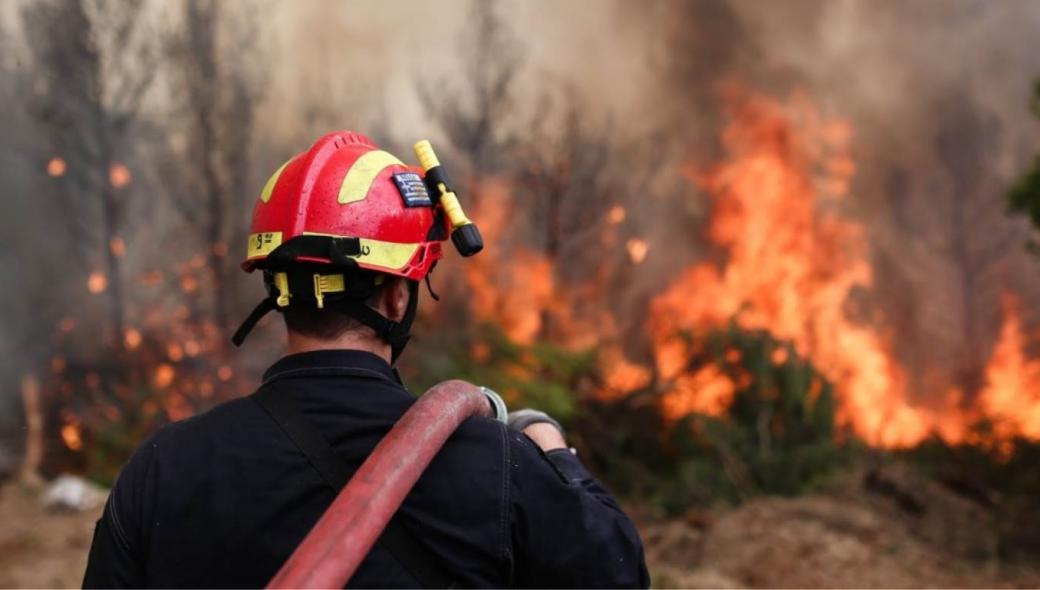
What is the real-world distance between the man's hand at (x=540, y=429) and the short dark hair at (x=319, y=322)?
0.50 meters

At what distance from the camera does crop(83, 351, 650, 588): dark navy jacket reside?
173cm

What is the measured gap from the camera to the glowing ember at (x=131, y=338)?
11733 millimetres

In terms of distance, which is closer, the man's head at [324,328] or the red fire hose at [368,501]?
the red fire hose at [368,501]

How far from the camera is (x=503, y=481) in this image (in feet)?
5.83

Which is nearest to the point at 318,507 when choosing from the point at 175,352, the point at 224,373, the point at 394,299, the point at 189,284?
the point at 394,299

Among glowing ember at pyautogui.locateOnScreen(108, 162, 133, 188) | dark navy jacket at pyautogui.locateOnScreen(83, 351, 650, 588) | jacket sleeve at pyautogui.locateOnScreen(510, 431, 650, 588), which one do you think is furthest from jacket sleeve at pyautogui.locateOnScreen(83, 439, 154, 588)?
glowing ember at pyautogui.locateOnScreen(108, 162, 133, 188)

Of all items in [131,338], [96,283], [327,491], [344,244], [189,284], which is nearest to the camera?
[327,491]

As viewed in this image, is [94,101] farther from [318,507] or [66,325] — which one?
[318,507]

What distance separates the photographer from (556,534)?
1.78 meters

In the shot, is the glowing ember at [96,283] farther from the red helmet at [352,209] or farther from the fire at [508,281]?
the red helmet at [352,209]

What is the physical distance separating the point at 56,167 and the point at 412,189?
1184cm

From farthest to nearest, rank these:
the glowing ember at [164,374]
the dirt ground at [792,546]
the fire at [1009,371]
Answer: the fire at [1009,371] → the glowing ember at [164,374] → the dirt ground at [792,546]

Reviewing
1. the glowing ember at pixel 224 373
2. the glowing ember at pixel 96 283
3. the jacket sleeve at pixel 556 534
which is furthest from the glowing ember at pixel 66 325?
the jacket sleeve at pixel 556 534

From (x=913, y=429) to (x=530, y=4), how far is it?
1026 cm
